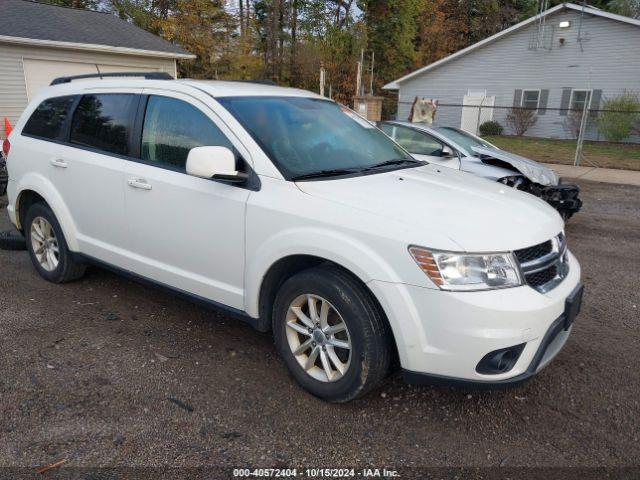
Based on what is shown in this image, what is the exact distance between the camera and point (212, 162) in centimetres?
296

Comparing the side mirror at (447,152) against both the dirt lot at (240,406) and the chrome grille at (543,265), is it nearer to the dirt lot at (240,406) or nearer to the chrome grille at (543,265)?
the dirt lot at (240,406)

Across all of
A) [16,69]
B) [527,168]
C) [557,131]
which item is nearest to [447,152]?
[527,168]

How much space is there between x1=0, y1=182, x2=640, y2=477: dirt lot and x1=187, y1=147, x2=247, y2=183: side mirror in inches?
50.7

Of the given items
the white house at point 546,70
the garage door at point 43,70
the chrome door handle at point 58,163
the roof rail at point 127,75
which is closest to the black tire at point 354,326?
the roof rail at point 127,75

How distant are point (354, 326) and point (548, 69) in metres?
24.2

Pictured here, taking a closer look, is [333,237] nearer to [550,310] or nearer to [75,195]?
[550,310]

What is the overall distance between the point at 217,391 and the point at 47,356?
1.28 meters

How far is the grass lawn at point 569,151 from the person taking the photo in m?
15.6

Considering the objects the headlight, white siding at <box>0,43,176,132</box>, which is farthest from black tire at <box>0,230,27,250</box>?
white siding at <box>0,43,176,132</box>

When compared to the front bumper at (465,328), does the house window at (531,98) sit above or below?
above

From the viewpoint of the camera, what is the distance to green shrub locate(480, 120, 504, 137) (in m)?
24.2

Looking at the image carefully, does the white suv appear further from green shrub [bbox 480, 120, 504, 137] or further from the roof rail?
green shrub [bbox 480, 120, 504, 137]

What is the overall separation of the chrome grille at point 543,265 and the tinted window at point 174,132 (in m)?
1.87

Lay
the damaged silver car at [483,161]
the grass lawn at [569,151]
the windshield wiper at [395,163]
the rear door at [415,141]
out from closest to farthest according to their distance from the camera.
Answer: the windshield wiper at [395,163]
the damaged silver car at [483,161]
the rear door at [415,141]
the grass lawn at [569,151]
